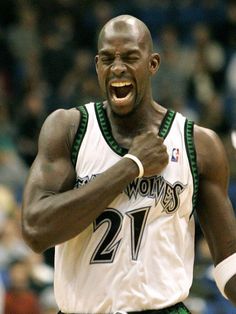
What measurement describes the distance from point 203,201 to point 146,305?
2.29 ft

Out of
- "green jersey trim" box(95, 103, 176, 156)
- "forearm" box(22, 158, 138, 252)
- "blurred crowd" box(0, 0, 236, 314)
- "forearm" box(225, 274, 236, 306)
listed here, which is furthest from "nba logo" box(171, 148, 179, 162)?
"blurred crowd" box(0, 0, 236, 314)

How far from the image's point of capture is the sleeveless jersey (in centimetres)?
482

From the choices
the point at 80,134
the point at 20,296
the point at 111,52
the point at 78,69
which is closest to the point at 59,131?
the point at 80,134

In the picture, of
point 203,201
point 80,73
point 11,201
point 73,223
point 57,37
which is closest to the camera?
point 73,223

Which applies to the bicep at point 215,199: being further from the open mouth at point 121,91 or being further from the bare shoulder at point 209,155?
the open mouth at point 121,91

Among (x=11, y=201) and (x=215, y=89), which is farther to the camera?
(x=215, y=89)

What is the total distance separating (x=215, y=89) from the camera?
46.3 ft

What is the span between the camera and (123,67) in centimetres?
480

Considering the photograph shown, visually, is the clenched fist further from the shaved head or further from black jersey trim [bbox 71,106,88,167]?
the shaved head

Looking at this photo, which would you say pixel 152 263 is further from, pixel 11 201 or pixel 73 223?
pixel 11 201

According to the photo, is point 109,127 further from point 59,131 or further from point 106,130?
point 59,131

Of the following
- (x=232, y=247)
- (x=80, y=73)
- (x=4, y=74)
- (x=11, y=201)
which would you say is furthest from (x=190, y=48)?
(x=232, y=247)

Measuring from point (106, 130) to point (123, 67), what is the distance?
395mm

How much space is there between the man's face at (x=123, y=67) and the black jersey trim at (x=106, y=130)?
0.52 ft
